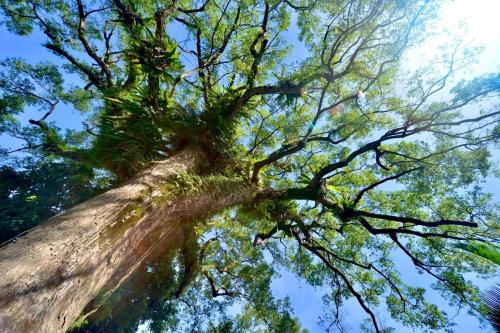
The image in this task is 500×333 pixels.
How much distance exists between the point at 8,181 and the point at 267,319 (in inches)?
541

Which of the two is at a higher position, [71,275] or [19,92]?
[19,92]

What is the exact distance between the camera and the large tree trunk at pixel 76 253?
181cm

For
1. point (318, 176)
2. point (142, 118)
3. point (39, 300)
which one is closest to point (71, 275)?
point (39, 300)

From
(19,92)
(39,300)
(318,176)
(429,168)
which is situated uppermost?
(19,92)

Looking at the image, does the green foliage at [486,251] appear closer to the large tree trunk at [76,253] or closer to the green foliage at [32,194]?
the large tree trunk at [76,253]

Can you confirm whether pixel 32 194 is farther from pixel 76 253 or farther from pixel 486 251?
pixel 486 251

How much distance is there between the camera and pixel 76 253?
2.38 m

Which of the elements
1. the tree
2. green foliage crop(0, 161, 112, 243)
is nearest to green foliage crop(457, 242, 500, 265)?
the tree

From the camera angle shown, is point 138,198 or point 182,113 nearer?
point 138,198

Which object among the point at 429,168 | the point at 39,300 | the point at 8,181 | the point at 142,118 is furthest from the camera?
the point at 8,181

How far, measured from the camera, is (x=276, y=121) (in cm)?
1083

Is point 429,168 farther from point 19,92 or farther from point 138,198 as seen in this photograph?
point 19,92

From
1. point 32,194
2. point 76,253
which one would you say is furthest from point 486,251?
point 32,194

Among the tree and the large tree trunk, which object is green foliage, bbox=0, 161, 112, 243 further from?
the large tree trunk
